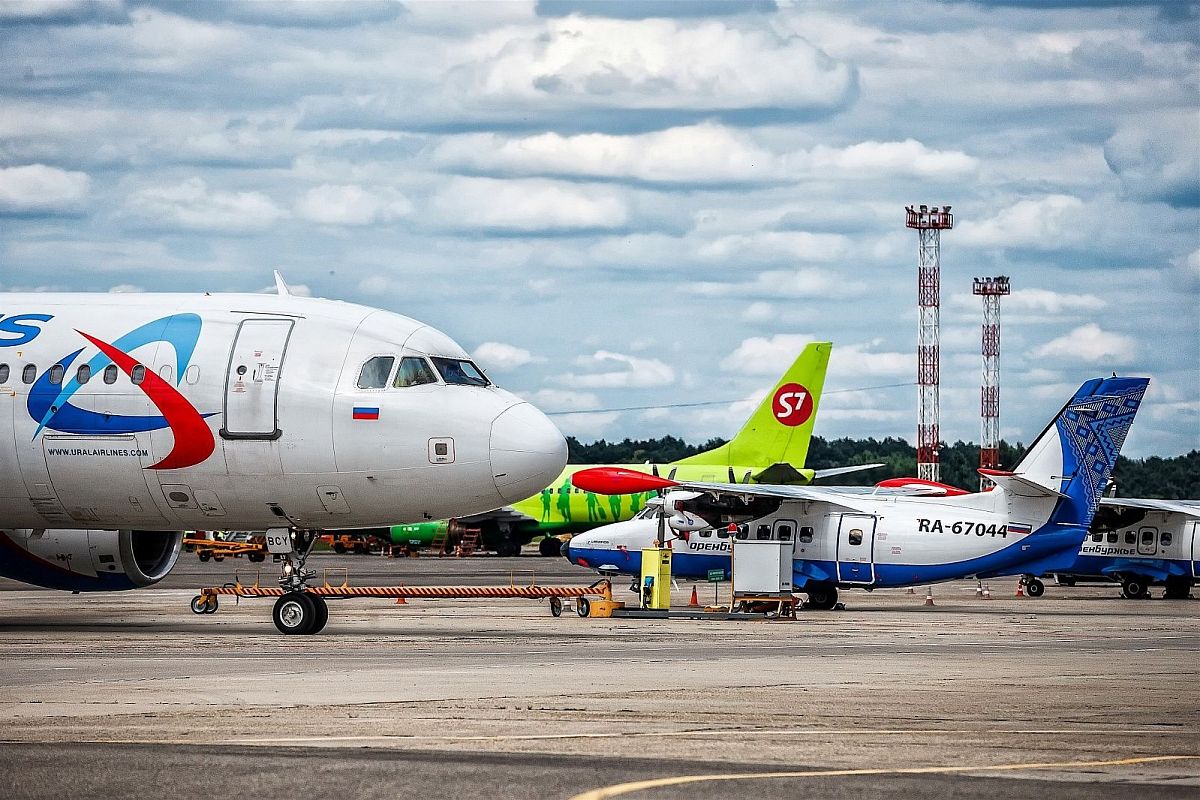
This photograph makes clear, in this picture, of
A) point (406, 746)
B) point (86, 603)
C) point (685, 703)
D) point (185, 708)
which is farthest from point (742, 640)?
point (86, 603)

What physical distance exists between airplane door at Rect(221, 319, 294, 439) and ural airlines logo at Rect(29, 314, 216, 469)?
1.66 feet

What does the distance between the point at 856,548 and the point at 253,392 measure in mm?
18903

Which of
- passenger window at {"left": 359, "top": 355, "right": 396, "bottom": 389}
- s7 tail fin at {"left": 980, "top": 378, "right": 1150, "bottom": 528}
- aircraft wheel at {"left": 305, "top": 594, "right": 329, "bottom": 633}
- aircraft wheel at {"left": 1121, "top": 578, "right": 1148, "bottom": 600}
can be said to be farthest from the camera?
aircraft wheel at {"left": 1121, "top": 578, "right": 1148, "bottom": 600}

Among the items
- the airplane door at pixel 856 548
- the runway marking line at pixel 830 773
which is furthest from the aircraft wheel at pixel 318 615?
the airplane door at pixel 856 548

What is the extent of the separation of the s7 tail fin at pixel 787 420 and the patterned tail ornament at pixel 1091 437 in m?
24.7

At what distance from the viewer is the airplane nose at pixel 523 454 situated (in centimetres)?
2628

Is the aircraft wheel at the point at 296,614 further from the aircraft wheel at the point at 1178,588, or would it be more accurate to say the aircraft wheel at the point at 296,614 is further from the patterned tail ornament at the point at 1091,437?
the aircraft wheel at the point at 1178,588

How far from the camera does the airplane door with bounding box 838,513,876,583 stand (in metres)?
41.0

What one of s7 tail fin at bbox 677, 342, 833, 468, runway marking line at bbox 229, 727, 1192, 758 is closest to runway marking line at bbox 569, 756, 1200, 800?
runway marking line at bbox 229, 727, 1192, 758

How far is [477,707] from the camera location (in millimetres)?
16047

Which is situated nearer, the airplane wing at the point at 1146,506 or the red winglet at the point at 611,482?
the red winglet at the point at 611,482

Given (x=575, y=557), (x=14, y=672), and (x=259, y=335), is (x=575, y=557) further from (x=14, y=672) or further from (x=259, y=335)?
(x=14, y=672)

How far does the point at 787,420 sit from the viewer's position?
222ft

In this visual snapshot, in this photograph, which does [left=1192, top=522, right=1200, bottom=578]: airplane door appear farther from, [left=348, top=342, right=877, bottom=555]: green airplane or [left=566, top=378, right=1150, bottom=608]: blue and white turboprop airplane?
[left=348, top=342, right=877, bottom=555]: green airplane
